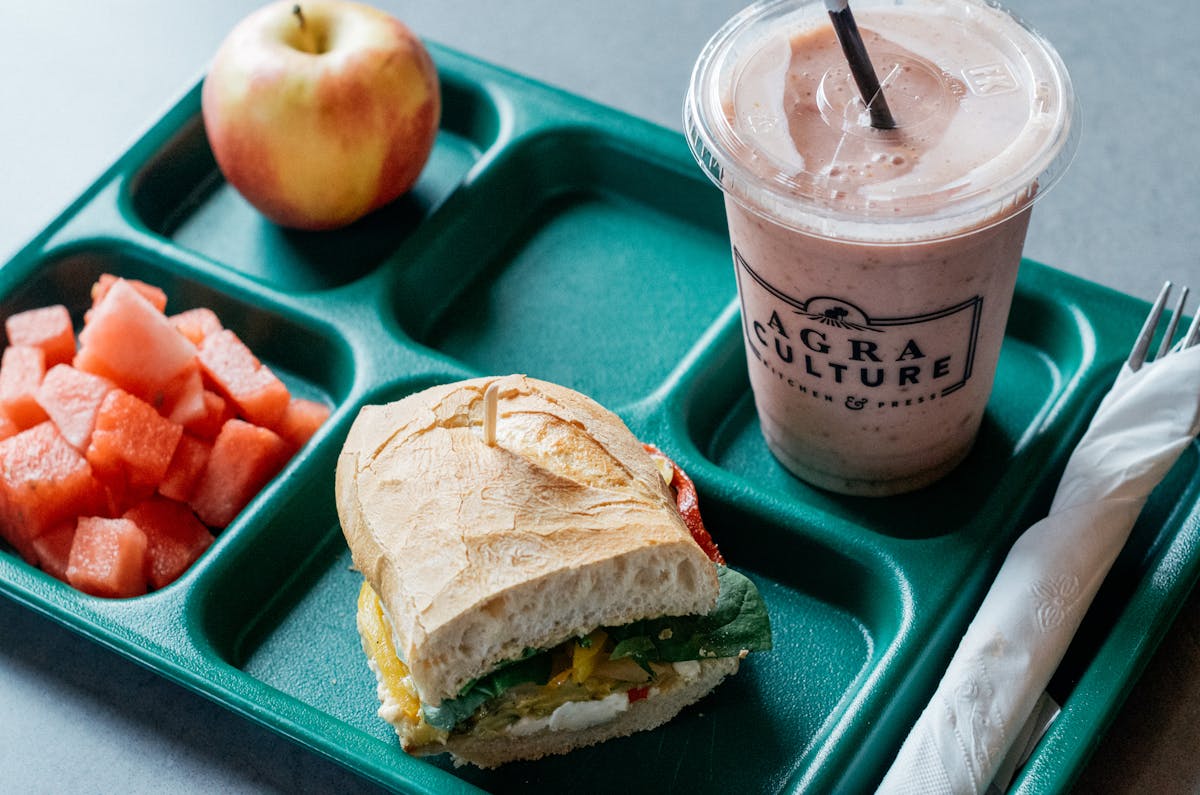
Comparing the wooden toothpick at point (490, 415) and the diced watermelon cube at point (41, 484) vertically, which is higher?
the wooden toothpick at point (490, 415)

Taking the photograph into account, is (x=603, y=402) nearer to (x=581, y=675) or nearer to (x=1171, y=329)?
(x=581, y=675)

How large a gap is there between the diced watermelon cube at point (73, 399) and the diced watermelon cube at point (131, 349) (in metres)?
0.02

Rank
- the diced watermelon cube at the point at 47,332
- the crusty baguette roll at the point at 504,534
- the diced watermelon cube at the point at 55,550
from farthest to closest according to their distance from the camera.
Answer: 1. the diced watermelon cube at the point at 47,332
2. the diced watermelon cube at the point at 55,550
3. the crusty baguette roll at the point at 504,534

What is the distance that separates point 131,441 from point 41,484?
0.13 metres

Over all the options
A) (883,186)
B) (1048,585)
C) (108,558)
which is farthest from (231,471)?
(1048,585)

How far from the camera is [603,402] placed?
6.99 feet

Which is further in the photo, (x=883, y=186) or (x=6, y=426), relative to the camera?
(x=6, y=426)

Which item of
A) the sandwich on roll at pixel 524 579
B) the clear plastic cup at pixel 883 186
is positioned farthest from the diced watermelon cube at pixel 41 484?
the clear plastic cup at pixel 883 186

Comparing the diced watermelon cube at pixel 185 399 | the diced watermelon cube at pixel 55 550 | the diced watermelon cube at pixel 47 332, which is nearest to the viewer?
the diced watermelon cube at pixel 55 550

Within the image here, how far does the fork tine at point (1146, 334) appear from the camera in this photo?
189 centimetres

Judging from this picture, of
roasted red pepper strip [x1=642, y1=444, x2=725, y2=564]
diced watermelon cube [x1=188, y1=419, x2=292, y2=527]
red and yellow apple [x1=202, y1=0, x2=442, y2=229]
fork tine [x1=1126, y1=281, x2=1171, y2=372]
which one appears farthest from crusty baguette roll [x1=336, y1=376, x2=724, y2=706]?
fork tine [x1=1126, y1=281, x2=1171, y2=372]

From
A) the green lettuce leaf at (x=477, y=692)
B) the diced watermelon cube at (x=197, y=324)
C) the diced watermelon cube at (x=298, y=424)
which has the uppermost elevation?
the diced watermelon cube at (x=197, y=324)

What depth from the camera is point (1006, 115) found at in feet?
5.28

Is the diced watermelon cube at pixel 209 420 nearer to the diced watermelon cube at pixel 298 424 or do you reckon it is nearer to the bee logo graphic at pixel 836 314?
the diced watermelon cube at pixel 298 424
